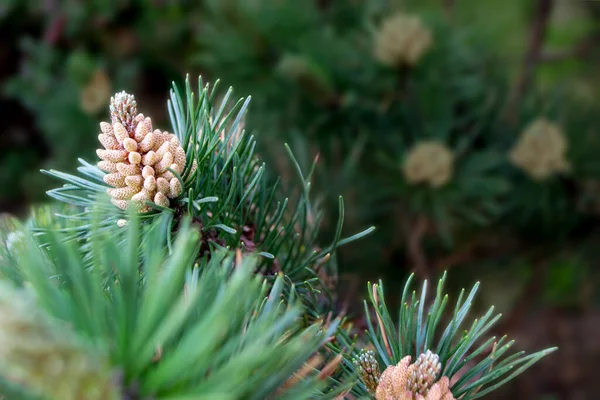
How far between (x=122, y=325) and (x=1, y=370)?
31mm

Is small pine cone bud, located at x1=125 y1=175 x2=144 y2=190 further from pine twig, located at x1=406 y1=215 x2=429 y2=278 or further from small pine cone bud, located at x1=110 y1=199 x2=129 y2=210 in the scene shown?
pine twig, located at x1=406 y1=215 x2=429 y2=278

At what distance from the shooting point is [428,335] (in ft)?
0.74

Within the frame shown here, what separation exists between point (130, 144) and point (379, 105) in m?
0.39

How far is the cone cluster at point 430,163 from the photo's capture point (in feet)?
1.68

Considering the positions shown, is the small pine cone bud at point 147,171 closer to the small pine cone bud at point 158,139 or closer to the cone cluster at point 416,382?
the small pine cone bud at point 158,139

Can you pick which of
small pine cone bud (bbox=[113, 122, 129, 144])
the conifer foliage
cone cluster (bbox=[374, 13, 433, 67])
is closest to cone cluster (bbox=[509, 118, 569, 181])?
cone cluster (bbox=[374, 13, 433, 67])

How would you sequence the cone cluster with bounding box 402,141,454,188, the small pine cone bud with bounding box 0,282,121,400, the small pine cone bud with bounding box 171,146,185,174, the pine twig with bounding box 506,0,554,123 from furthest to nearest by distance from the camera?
the pine twig with bounding box 506,0,554,123 < the cone cluster with bounding box 402,141,454,188 < the small pine cone bud with bounding box 171,146,185,174 < the small pine cone bud with bounding box 0,282,121,400

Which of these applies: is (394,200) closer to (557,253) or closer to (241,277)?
(557,253)

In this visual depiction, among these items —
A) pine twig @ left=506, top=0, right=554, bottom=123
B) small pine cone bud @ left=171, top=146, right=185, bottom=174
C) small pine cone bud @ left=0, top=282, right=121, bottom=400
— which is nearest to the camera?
small pine cone bud @ left=0, top=282, right=121, bottom=400

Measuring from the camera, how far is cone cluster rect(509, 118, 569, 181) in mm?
537

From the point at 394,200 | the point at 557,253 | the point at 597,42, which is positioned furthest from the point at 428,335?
the point at 597,42

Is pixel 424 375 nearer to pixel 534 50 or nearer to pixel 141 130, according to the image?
pixel 141 130

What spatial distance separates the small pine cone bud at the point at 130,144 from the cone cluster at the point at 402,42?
381 millimetres

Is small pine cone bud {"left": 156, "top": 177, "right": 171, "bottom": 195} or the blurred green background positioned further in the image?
the blurred green background
